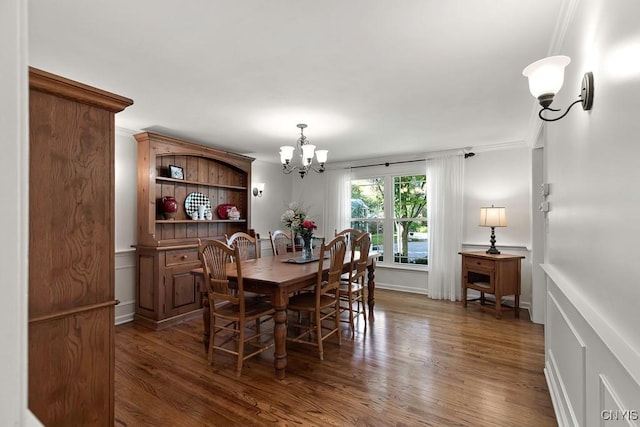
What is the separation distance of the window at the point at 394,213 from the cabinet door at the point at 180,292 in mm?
2992

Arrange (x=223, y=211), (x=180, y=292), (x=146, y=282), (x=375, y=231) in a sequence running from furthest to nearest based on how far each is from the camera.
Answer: (x=375, y=231) < (x=223, y=211) < (x=180, y=292) < (x=146, y=282)

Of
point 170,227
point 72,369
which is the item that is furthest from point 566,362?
point 170,227

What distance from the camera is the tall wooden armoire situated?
1222 millimetres

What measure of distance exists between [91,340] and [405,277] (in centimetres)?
468

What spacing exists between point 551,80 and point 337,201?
4.58 m

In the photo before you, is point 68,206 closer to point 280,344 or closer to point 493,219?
point 280,344

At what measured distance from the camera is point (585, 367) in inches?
55.5

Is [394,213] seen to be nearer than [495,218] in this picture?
No

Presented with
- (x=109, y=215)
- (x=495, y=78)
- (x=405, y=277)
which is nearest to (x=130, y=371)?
(x=109, y=215)

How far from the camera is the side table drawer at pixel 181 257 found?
3.76m

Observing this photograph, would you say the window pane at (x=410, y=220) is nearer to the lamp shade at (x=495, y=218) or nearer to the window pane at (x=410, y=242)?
the window pane at (x=410, y=242)

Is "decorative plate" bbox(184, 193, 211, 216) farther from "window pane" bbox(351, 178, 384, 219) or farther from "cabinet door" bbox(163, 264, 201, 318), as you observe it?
"window pane" bbox(351, 178, 384, 219)

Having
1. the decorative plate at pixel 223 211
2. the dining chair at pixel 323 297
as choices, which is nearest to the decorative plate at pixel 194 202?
the decorative plate at pixel 223 211

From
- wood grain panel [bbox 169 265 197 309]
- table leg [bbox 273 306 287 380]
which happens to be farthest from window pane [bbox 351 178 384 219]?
table leg [bbox 273 306 287 380]
